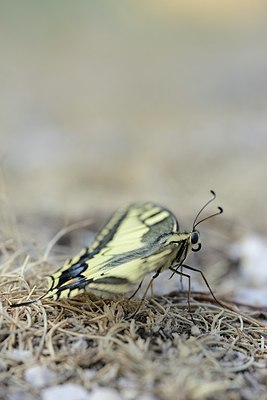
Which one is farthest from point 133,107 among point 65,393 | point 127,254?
point 65,393

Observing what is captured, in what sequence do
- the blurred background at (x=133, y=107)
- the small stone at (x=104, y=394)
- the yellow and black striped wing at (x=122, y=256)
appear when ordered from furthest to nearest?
1. the blurred background at (x=133, y=107)
2. the yellow and black striped wing at (x=122, y=256)
3. the small stone at (x=104, y=394)

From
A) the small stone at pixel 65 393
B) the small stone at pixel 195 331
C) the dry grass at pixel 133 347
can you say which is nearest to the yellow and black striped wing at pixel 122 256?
the dry grass at pixel 133 347

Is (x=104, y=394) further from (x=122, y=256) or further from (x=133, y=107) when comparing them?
(x=133, y=107)

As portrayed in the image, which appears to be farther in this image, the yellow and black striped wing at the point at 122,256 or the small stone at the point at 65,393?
the yellow and black striped wing at the point at 122,256

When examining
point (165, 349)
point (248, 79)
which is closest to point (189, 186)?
point (165, 349)

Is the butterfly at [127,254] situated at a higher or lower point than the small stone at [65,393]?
higher

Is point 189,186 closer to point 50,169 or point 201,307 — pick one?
point 50,169

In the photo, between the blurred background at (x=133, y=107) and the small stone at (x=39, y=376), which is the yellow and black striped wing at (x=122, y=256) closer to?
the small stone at (x=39, y=376)
